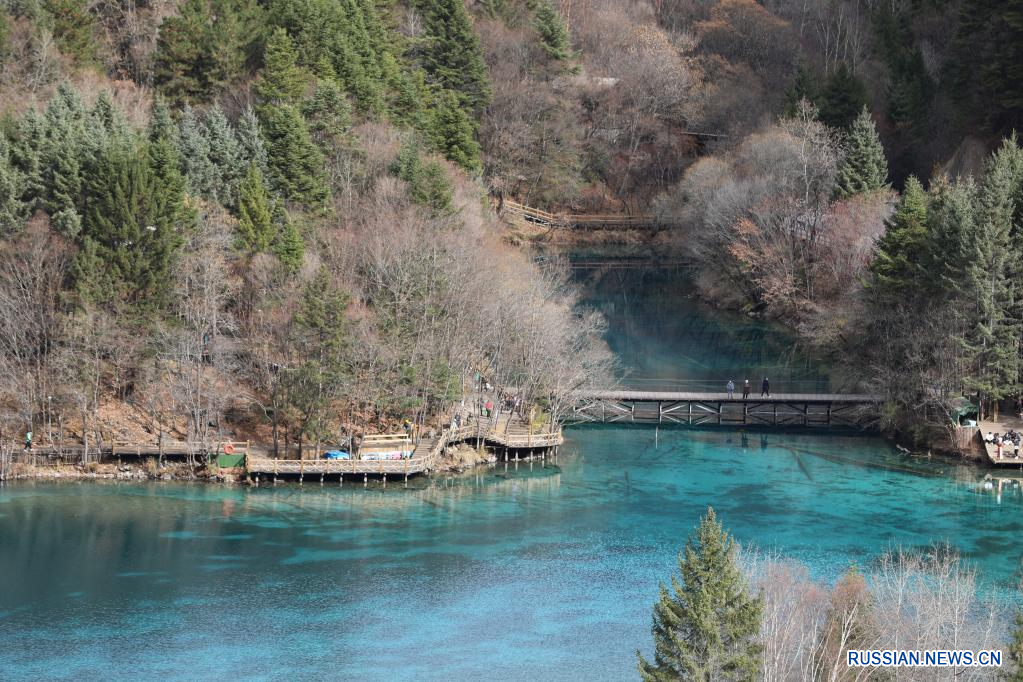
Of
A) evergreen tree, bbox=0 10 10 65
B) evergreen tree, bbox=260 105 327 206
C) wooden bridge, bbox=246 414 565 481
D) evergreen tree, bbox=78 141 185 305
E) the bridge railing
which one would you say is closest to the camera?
wooden bridge, bbox=246 414 565 481

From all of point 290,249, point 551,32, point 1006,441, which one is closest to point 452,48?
point 551,32

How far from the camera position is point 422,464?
6525 centimetres

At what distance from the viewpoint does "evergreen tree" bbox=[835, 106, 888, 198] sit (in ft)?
306

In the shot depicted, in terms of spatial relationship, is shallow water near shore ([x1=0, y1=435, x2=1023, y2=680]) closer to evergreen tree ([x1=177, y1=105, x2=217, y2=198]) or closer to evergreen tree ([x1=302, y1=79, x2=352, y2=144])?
evergreen tree ([x1=177, y1=105, x2=217, y2=198])

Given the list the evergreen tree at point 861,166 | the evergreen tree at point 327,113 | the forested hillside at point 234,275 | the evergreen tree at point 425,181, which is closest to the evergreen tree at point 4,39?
the forested hillside at point 234,275

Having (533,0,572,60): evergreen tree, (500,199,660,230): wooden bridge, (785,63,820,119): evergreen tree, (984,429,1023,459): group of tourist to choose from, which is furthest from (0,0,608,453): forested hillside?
(533,0,572,60): evergreen tree

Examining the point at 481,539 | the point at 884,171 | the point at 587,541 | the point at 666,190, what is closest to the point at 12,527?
the point at 481,539

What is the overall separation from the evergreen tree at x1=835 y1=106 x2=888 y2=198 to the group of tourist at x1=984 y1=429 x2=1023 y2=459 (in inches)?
1090

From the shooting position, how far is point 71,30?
86.4 metres

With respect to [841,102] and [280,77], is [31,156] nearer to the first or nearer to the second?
[280,77]

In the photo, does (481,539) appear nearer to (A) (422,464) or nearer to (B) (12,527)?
(A) (422,464)

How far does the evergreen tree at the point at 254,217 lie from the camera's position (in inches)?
2813

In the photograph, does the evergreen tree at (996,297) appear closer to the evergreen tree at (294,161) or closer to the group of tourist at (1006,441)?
the group of tourist at (1006,441)

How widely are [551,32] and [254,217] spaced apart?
58.0 metres
